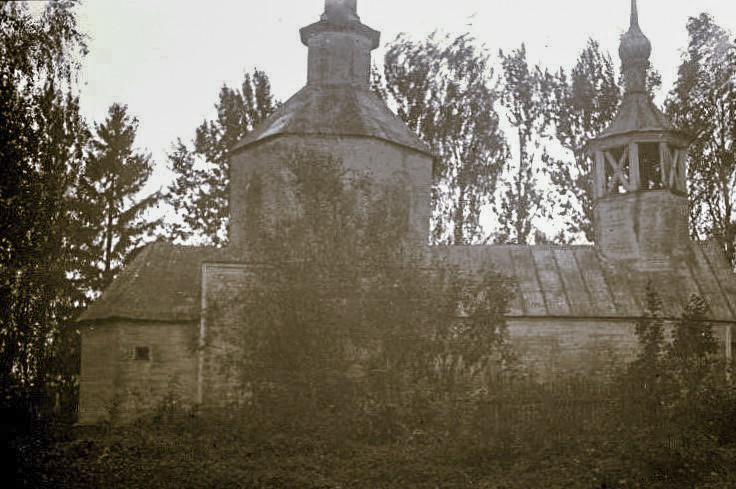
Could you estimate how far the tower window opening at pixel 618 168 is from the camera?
22609mm

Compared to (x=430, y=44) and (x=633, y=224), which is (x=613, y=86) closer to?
(x=430, y=44)

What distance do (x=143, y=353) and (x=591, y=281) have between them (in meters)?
11.4

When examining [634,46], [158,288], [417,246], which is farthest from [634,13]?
[158,288]

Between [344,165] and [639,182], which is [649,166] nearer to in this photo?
[639,182]

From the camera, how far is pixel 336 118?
21.8m

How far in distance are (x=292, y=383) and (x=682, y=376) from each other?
24.8 feet

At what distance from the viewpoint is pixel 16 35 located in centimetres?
1206

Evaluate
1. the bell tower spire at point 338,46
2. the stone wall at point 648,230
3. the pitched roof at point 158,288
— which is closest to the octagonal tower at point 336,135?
the bell tower spire at point 338,46

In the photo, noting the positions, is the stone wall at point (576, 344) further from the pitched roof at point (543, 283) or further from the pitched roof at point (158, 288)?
the pitched roof at point (158, 288)

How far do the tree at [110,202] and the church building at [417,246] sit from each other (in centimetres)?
695

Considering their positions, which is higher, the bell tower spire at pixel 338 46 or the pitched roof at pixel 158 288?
the bell tower spire at pixel 338 46

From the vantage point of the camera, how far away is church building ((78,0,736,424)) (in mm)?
19922

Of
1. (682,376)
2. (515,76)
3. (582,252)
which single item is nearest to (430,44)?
(515,76)

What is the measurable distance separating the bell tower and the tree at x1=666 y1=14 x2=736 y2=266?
6632 mm
